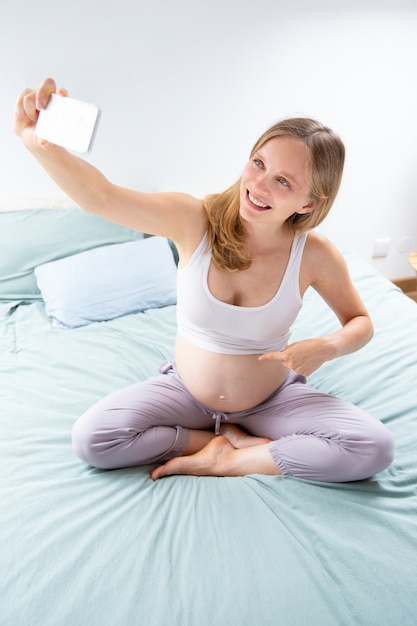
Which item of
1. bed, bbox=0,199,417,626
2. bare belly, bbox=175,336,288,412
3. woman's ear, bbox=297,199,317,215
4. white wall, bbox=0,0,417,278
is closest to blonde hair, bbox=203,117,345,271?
woman's ear, bbox=297,199,317,215

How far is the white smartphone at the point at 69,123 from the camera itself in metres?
0.78

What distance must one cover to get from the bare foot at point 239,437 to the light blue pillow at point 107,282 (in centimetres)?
64

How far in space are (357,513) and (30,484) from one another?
66cm

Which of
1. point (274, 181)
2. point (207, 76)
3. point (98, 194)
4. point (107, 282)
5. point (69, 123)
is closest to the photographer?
point (69, 123)

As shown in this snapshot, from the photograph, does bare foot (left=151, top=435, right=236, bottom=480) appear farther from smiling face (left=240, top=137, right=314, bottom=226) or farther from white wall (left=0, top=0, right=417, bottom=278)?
white wall (left=0, top=0, right=417, bottom=278)

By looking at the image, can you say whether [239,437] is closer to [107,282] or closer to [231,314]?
[231,314]

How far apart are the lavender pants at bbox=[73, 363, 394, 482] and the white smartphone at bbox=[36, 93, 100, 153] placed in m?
0.60

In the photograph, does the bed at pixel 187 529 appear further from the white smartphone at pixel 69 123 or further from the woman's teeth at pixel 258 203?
the white smartphone at pixel 69 123

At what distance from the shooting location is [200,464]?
118 centimetres

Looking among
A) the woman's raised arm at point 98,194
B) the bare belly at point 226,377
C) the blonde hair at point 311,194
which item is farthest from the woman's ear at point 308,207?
the bare belly at point 226,377

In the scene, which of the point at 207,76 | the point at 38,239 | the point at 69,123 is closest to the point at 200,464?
the point at 69,123

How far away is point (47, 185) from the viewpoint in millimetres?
2033

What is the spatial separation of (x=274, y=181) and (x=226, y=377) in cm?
44

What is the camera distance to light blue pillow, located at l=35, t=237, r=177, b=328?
5.66ft
